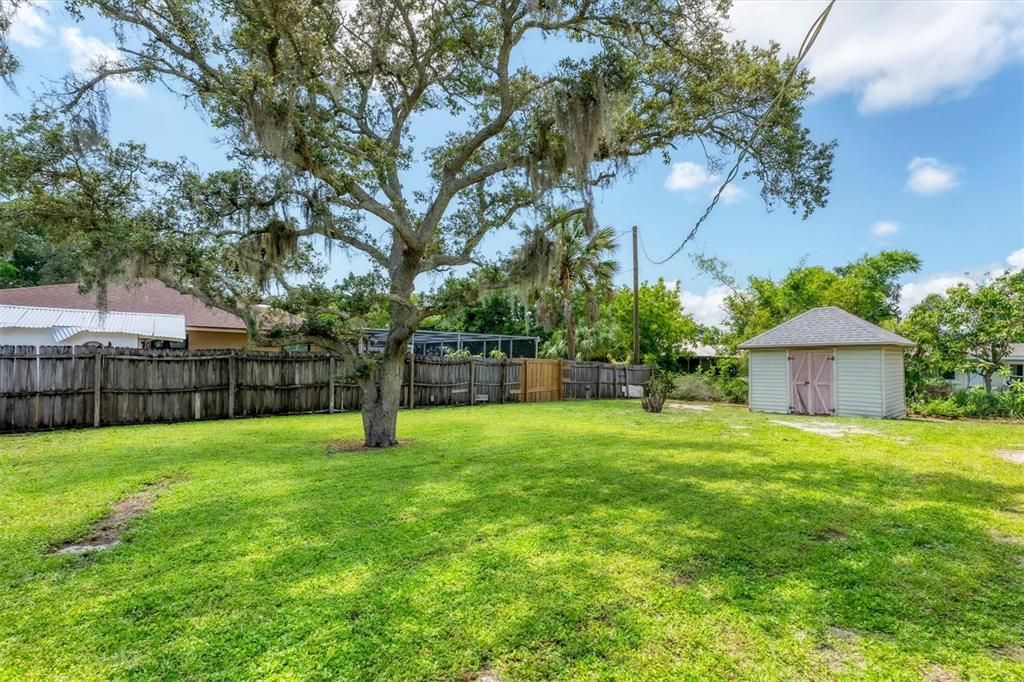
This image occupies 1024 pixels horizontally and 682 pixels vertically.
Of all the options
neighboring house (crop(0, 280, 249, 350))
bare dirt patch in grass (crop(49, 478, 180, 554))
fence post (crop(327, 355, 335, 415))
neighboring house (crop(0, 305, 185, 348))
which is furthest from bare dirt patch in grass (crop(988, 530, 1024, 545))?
neighboring house (crop(0, 280, 249, 350))

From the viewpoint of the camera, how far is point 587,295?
1719 cm

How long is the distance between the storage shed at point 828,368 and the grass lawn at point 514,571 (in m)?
7.20

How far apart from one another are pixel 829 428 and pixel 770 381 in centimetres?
439

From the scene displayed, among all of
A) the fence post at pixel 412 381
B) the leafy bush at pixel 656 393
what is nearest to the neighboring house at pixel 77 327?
the fence post at pixel 412 381

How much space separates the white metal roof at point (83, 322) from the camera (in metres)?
12.3

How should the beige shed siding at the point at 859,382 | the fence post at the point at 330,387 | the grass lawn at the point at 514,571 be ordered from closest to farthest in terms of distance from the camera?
the grass lawn at the point at 514,571 → the fence post at the point at 330,387 → the beige shed siding at the point at 859,382

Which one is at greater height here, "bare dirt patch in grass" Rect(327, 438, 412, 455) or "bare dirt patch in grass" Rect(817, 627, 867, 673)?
"bare dirt patch in grass" Rect(817, 627, 867, 673)

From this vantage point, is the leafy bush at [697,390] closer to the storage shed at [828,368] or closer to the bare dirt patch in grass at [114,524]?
the storage shed at [828,368]

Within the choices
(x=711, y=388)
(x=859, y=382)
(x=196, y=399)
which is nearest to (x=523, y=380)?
(x=711, y=388)

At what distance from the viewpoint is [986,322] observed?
1437 cm

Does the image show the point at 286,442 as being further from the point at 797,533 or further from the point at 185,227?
the point at 797,533

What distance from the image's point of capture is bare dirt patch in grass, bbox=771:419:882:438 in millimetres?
9384

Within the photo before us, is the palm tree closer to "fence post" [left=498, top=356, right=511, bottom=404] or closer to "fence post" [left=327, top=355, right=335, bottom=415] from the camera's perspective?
"fence post" [left=498, top=356, right=511, bottom=404]

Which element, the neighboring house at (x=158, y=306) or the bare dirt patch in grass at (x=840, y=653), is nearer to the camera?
the bare dirt patch in grass at (x=840, y=653)
